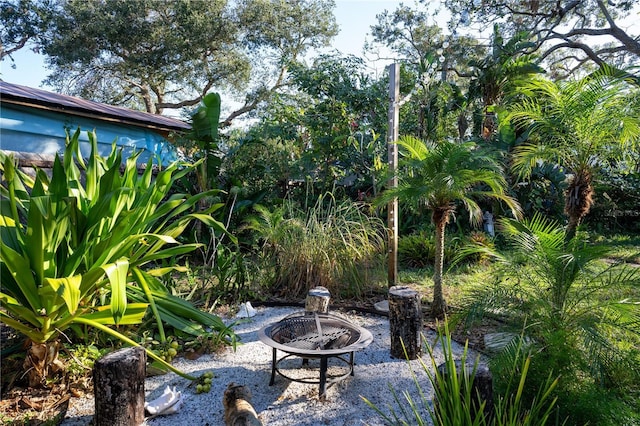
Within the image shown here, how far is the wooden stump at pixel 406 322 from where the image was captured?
336cm

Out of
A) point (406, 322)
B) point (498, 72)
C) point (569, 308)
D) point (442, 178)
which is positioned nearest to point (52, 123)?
point (442, 178)

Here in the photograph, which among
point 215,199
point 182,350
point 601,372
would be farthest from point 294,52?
point 601,372

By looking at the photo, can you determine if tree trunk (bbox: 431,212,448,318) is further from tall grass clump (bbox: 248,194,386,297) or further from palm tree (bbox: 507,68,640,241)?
palm tree (bbox: 507,68,640,241)

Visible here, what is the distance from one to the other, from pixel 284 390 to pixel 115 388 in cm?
115

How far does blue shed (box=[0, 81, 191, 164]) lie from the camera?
543 centimetres

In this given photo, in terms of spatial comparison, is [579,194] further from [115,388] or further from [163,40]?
[163,40]

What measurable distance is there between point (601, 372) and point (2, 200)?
3.87m

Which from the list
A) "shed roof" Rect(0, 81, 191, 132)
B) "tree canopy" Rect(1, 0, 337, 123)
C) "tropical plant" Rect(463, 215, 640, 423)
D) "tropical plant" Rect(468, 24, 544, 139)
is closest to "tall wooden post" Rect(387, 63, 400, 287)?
"tropical plant" Rect(463, 215, 640, 423)

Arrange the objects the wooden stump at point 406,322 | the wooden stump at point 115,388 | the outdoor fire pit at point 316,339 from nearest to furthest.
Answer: the wooden stump at point 115,388
the outdoor fire pit at point 316,339
the wooden stump at point 406,322

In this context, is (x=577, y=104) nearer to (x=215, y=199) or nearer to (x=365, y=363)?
(x=365, y=363)

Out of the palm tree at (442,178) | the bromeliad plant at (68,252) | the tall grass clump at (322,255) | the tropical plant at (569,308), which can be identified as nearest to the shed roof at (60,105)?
the bromeliad plant at (68,252)

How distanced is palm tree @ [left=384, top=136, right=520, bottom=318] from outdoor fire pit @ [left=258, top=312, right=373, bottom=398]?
155 cm

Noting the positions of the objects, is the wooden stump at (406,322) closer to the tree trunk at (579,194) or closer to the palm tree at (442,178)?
the palm tree at (442,178)

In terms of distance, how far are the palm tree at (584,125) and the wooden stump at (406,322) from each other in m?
2.29
